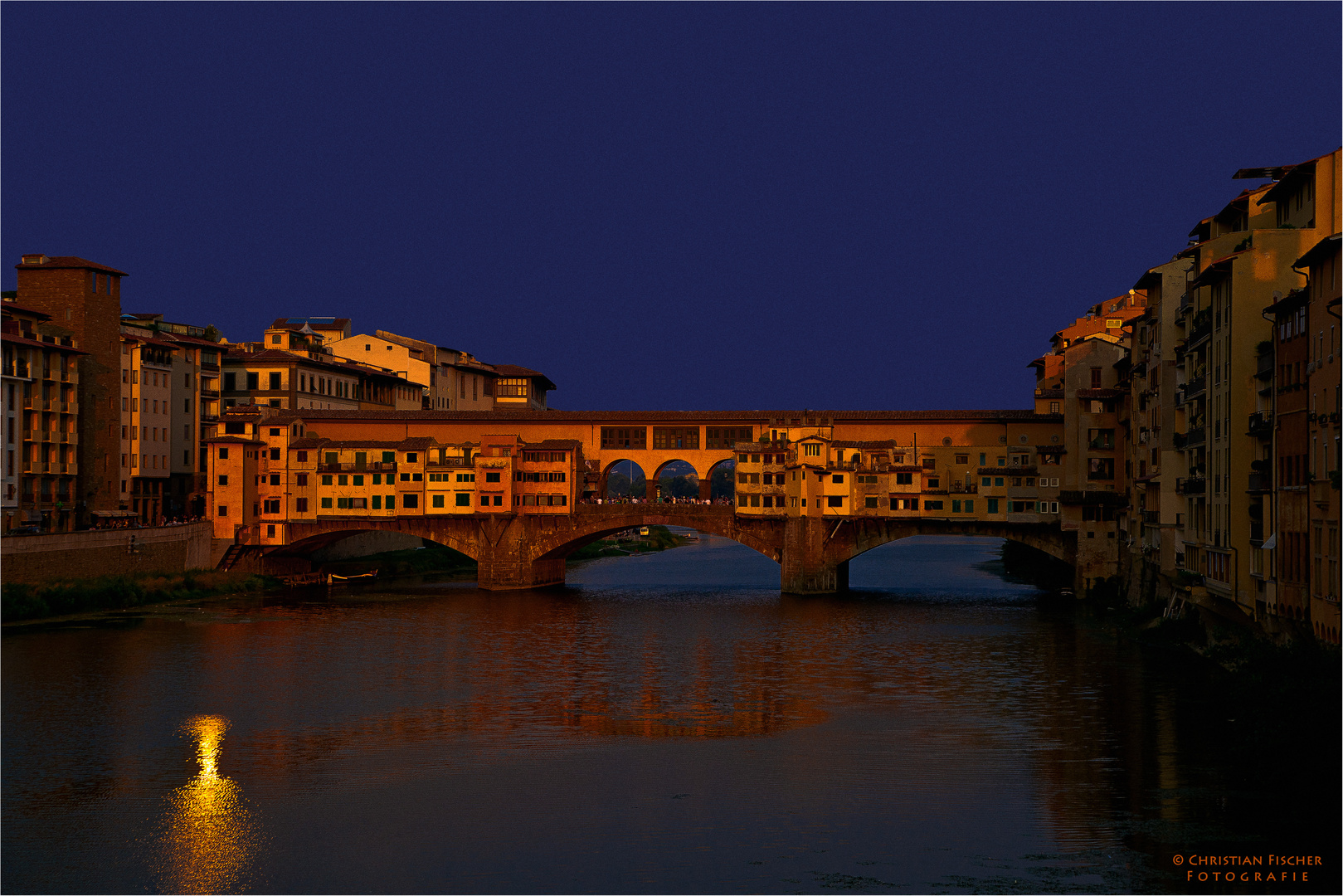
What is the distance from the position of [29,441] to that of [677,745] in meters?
54.4

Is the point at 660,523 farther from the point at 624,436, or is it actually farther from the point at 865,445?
the point at 865,445

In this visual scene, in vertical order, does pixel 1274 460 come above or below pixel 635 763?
above

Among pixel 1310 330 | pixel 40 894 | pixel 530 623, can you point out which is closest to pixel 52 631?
pixel 530 623

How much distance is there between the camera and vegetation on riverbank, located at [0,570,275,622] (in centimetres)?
6750

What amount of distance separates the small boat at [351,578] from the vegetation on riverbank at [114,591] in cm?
625

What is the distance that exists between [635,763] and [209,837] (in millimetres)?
11965

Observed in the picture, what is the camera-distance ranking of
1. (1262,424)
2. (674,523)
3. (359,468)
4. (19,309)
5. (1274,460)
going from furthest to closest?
(359,468) → (674,523) → (19,309) → (1262,424) → (1274,460)

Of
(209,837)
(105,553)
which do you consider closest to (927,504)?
(105,553)

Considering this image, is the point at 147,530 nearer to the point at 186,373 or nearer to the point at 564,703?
the point at 186,373

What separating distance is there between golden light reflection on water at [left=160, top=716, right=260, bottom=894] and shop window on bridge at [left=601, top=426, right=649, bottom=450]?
5952 centimetres

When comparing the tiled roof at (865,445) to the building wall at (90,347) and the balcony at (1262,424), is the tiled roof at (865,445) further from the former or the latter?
the building wall at (90,347)

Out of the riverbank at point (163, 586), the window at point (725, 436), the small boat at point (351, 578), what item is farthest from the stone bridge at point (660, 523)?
the riverbank at point (163, 586)

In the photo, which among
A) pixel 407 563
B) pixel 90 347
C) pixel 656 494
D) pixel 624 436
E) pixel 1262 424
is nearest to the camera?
pixel 1262 424

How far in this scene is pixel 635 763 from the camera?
39.2 metres
